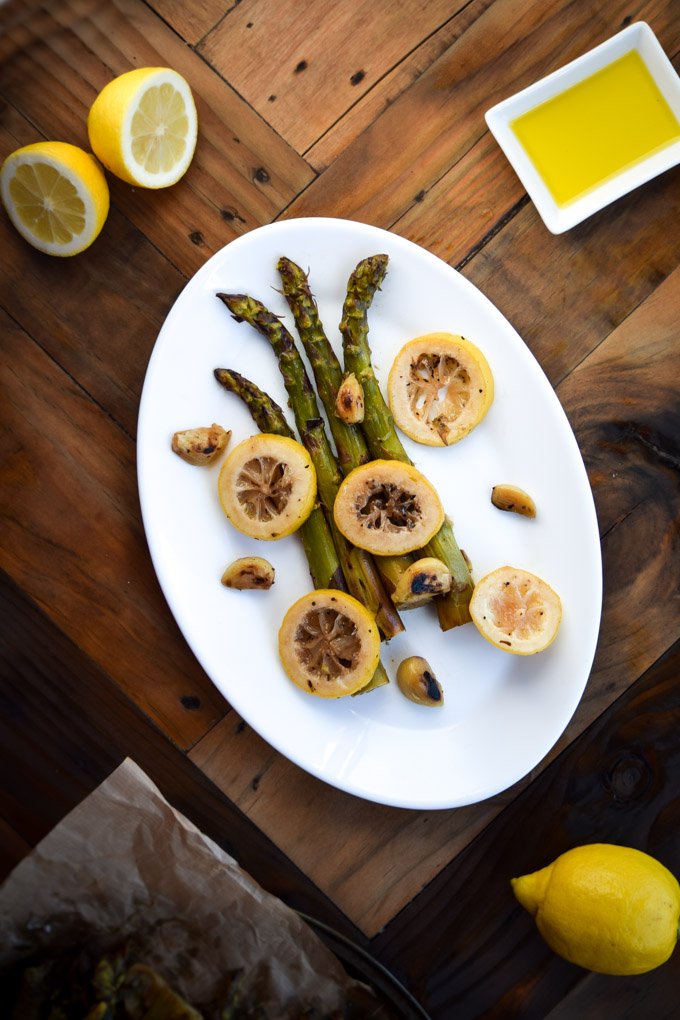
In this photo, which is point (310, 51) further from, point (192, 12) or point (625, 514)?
point (625, 514)

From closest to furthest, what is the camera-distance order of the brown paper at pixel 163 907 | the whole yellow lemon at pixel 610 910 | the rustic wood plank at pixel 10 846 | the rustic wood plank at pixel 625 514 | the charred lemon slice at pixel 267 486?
the brown paper at pixel 163 907 → the whole yellow lemon at pixel 610 910 → the charred lemon slice at pixel 267 486 → the rustic wood plank at pixel 10 846 → the rustic wood plank at pixel 625 514

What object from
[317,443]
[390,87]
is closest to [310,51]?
[390,87]

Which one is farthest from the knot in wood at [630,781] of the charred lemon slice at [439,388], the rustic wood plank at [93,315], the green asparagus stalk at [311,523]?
the rustic wood plank at [93,315]

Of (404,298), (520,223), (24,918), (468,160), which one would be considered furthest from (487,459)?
(24,918)

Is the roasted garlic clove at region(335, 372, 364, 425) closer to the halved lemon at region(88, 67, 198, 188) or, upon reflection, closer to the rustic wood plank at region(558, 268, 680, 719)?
→ the rustic wood plank at region(558, 268, 680, 719)

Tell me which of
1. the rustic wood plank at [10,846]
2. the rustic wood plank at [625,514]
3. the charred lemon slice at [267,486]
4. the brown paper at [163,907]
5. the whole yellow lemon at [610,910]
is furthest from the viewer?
the rustic wood plank at [625,514]

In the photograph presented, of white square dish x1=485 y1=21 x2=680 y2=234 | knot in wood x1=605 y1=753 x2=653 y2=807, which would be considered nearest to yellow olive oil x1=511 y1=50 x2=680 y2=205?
white square dish x1=485 y1=21 x2=680 y2=234

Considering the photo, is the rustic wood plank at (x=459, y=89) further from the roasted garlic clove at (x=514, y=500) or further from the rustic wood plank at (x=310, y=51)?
the roasted garlic clove at (x=514, y=500)
